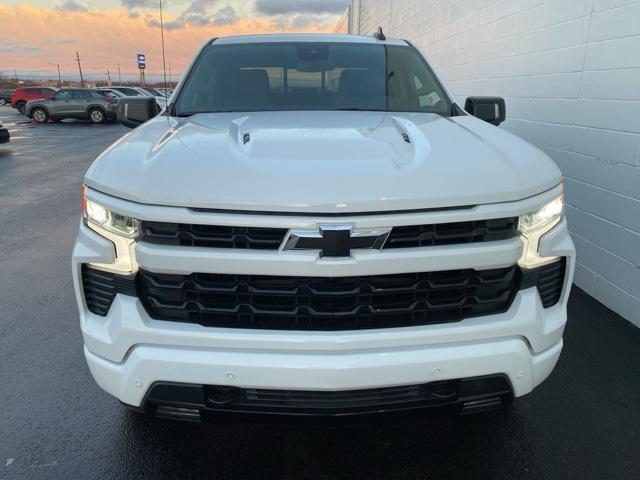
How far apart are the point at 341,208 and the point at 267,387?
2.16 feet

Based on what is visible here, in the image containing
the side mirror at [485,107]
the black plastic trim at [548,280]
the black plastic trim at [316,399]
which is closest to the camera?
the black plastic trim at [316,399]

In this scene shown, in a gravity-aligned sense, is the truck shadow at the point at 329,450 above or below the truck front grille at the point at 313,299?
below

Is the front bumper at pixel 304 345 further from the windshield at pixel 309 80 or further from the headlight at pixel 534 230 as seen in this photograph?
the windshield at pixel 309 80

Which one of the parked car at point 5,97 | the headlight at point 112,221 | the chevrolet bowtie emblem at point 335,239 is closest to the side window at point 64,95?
the parked car at point 5,97

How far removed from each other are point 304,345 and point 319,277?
0.77ft

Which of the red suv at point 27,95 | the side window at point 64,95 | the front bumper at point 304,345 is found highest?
the front bumper at point 304,345

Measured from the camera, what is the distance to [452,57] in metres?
7.75

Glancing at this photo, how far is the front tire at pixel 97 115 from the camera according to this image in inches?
920

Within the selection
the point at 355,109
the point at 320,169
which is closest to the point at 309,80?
the point at 355,109

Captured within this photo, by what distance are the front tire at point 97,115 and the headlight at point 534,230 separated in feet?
80.6

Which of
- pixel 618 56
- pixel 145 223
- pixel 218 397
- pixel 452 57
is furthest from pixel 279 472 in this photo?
pixel 452 57

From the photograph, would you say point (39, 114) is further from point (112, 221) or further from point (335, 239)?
point (335, 239)

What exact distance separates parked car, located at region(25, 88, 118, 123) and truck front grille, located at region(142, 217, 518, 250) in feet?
77.7

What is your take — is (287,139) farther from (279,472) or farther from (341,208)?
(279,472)
